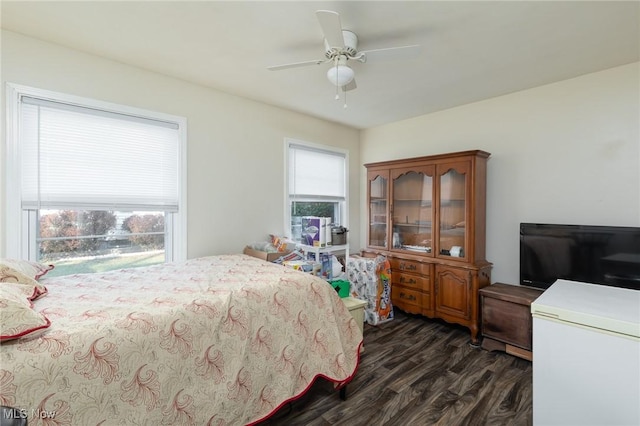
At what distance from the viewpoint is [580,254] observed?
2406 millimetres

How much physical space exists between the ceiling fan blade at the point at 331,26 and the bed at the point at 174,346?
1.50 m

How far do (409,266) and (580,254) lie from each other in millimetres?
1537

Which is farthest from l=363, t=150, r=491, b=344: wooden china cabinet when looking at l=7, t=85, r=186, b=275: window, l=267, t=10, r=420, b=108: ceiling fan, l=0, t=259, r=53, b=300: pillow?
l=0, t=259, r=53, b=300: pillow

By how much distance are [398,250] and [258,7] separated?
286 centimetres

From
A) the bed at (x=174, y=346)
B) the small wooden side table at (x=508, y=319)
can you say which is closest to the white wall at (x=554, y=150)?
the small wooden side table at (x=508, y=319)

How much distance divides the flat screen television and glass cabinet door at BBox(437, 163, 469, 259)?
54 centimetres

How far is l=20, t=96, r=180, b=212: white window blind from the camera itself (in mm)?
2066

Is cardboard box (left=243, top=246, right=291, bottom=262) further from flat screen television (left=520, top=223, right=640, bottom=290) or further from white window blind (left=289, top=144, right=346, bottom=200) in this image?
flat screen television (left=520, top=223, right=640, bottom=290)

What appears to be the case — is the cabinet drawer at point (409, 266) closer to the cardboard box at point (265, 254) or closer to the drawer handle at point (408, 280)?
the drawer handle at point (408, 280)

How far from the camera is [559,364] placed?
1276 millimetres

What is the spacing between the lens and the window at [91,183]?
2037 millimetres

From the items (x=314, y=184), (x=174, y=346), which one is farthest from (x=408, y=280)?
(x=174, y=346)

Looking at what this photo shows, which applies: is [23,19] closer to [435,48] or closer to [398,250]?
[435,48]

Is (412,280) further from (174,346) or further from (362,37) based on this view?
(174,346)
